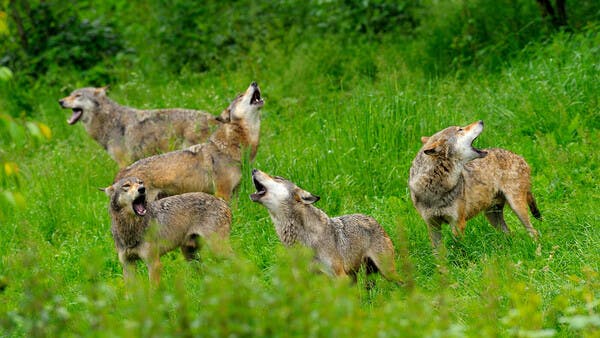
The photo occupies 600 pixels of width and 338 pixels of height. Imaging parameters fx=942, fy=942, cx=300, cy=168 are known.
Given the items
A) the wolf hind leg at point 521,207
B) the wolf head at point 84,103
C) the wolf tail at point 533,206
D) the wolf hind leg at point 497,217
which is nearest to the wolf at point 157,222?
the wolf hind leg at point 497,217

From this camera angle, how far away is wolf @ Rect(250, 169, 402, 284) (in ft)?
25.9

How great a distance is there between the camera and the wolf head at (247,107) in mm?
11070

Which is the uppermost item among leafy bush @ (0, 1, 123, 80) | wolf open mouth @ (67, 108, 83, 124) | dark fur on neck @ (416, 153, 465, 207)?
dark fur on neck @ (416, 153, 465, 207)

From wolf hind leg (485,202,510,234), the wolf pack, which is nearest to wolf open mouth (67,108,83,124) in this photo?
the wolf pack

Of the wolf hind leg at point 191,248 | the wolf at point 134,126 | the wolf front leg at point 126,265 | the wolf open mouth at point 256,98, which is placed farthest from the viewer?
the wolf at point 134,126

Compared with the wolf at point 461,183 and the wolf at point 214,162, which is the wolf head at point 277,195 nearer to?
the wolf at point 461,183

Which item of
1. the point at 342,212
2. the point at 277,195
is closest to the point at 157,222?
the point at 277,195

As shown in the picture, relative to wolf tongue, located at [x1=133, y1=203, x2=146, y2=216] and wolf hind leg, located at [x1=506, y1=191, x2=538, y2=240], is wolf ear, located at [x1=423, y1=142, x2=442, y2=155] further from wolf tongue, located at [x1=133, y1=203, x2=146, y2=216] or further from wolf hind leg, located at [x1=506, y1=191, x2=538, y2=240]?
wolf tongue, located at [x1=133, y1=203, x2=146, y2=216]

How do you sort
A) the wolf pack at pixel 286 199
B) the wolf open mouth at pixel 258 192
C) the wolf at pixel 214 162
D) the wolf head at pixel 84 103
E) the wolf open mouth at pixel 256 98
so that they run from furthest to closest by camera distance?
the wolf head at pixel 84 103 < the wolf open mouth at pixel 256 98 < the wolf at pixel 214 162 < the wolf pack at pixel 286 199 < the wolf open mouth at pixel 258 192

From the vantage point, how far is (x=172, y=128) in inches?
482

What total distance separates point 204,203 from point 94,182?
11.2 ft

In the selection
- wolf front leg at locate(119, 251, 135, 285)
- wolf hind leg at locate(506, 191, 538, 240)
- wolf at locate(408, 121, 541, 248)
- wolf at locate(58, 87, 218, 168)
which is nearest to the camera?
wolf front leg at locate(119, 251, 135, 285)

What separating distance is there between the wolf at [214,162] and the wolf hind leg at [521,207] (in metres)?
3.19

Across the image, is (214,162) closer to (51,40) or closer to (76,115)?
(76,115)
